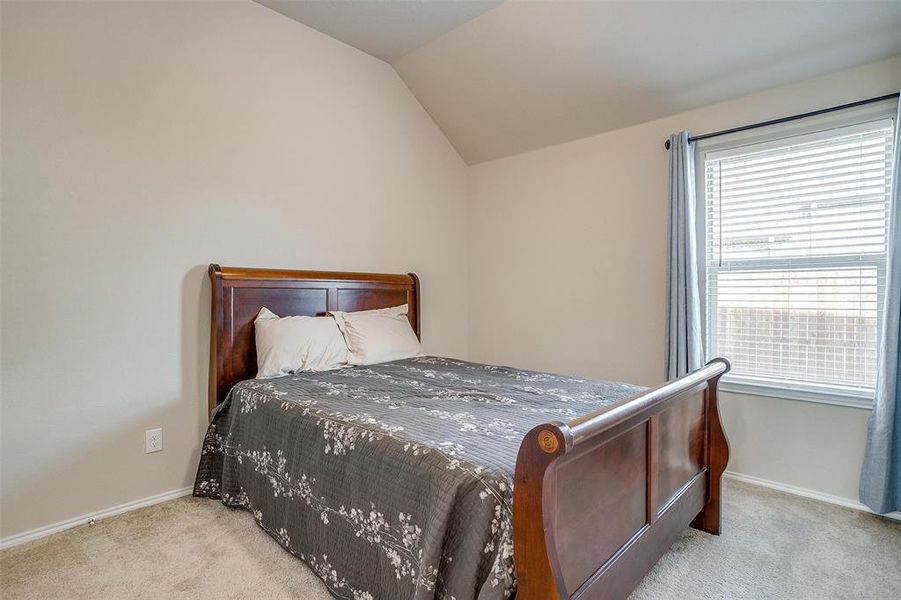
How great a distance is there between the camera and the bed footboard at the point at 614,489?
1116 millimetres

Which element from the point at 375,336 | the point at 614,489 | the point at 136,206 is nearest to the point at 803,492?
the point at 614,489

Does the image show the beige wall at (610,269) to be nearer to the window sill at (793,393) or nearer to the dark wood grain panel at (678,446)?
the window sill at (793,393)

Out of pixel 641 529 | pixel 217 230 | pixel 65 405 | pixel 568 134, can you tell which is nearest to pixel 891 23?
pixel 568 134

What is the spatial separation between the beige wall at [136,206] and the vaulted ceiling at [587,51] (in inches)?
21.5

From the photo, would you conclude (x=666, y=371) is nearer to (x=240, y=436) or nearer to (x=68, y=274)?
(x=240, y=436)

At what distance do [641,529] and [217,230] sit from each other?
261 centimetres

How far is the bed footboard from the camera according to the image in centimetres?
112

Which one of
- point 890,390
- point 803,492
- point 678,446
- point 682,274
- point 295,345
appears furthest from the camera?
point 682,274

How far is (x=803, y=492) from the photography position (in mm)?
2543

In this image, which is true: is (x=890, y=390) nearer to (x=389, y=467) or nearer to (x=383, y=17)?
(x=389, y=467)

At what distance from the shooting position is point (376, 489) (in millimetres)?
1500

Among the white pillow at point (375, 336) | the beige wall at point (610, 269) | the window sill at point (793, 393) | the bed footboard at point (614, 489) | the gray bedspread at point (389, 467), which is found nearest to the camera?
the bed footboard at point (614, 489)

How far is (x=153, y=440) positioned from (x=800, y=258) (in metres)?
3.72

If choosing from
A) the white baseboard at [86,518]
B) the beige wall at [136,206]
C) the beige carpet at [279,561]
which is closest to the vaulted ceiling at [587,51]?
the beige wall at [136,206]
